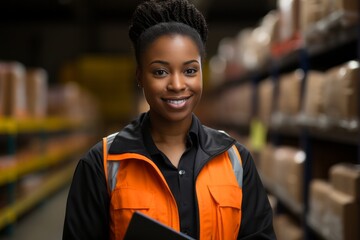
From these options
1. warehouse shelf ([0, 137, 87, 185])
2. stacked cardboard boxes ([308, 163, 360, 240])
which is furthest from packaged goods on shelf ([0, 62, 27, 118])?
stacked cardboard boxes ([308, 163, 360, 240])

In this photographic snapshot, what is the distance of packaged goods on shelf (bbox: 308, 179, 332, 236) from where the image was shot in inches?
119

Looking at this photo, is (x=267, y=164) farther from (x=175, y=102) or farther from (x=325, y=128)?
(x=175, y=102)

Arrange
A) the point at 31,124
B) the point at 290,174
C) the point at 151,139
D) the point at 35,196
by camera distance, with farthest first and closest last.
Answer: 1. the point at 35,196
2. the point at 31,124
3. the point at 290,174
4. the point at 151,139

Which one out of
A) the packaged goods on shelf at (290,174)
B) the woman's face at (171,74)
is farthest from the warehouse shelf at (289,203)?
the woman's face at (171,74)

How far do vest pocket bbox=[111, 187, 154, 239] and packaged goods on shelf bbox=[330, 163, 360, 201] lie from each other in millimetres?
1330

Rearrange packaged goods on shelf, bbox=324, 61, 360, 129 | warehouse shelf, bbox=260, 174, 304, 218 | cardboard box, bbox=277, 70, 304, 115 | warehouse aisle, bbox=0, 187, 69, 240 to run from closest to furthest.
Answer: packaged goods on shelf, bbox=324, 61, 360, 129
warehouse shelf, bbox=260, 174, 304, 218
cardboard box, bbox=277, 70, 304, 115
warehouse aisle, bbox=0, 187, 69, 240

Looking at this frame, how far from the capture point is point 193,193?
1656 millimetres

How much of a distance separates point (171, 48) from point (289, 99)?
8.48ft

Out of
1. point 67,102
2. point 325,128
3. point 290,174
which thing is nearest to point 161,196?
point 325,128

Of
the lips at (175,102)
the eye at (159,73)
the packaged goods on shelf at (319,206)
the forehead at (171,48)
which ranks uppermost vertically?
the forehead at (171,48)

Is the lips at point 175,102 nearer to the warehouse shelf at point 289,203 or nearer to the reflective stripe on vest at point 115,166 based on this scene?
the reflective stripe on vest at point 115,166

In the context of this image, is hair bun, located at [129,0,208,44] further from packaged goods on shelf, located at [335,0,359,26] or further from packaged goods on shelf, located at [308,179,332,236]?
packaged goods on shelf, located at [308,179,332,236]

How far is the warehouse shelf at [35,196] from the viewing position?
5.62 m

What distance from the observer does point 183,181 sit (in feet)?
5.46
